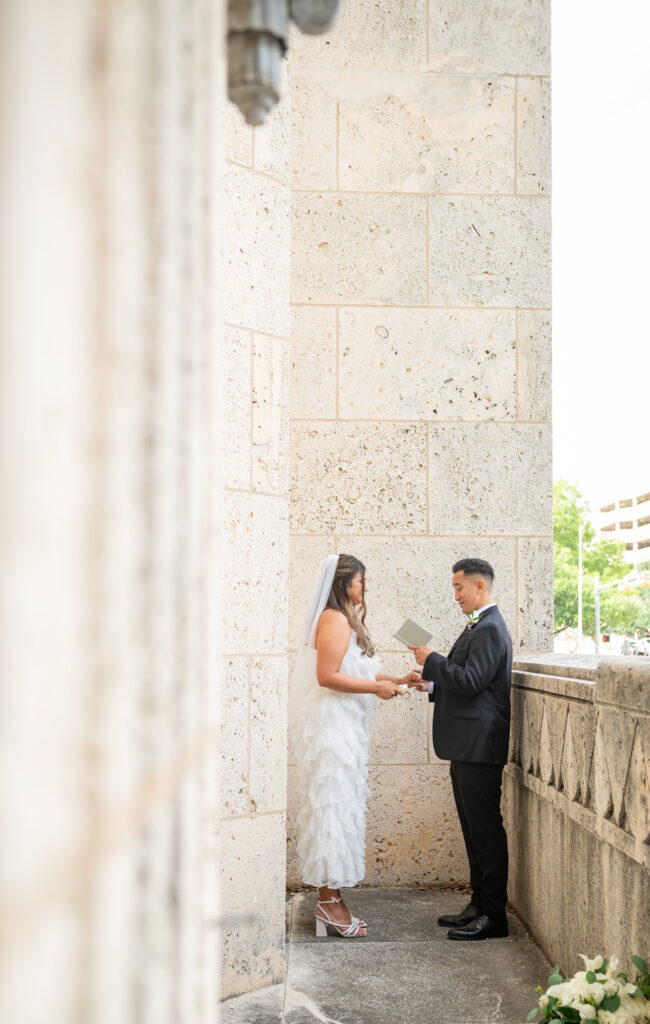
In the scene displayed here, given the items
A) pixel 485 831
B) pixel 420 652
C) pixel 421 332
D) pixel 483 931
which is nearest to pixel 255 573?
pixel 420 652

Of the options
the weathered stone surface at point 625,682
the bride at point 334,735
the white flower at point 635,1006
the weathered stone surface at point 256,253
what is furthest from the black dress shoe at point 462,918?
the weathered stone surface at point 256,253

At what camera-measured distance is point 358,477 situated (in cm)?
674

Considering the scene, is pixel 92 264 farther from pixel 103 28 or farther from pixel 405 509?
pixel 405 509

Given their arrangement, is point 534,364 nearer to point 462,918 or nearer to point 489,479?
point 489,479

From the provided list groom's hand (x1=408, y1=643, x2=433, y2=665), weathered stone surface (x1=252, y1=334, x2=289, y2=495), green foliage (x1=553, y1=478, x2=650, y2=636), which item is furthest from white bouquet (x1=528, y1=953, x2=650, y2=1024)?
green foliage (x1=553, y1=478, x2=650, y2=636)

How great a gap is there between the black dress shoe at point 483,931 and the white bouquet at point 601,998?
2.39 meters

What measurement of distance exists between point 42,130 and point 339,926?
17.4 feet

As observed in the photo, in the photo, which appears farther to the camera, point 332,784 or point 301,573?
point 301,573

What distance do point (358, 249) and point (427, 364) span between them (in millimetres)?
966

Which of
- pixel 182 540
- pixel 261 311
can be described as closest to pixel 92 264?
pixel 182 540

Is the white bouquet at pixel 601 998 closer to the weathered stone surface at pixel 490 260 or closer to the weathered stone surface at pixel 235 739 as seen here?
the weathered stone surface at pixel 235 739

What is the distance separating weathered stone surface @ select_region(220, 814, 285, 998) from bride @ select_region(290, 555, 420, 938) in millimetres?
614

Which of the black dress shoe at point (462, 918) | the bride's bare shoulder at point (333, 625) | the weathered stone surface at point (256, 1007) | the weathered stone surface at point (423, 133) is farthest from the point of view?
the weathered stone surface at point (423, 133)

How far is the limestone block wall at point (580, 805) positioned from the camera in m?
3.23
